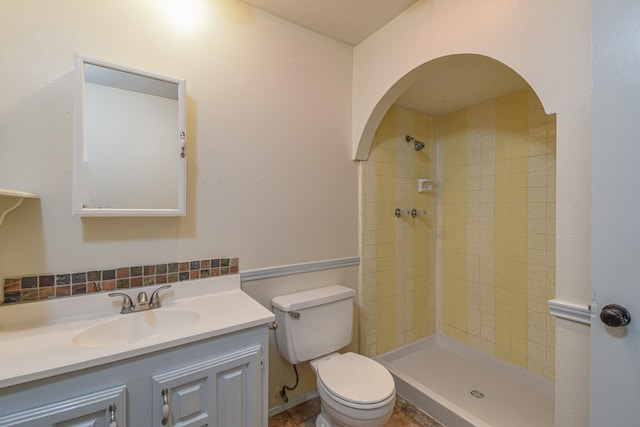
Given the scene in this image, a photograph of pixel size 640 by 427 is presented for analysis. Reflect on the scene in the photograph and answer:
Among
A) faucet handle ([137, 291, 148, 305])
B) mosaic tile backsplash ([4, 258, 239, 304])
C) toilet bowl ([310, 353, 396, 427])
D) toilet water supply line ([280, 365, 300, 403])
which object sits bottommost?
toilet water supply line ([280, 365, 300, 403])

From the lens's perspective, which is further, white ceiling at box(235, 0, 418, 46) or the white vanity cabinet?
white ceiling at box(235, 0, 418, 46)

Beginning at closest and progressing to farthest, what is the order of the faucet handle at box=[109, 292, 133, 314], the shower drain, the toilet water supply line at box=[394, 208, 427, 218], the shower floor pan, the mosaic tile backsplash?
1. the mosaic tile backsplash
2. the faucet handle at box=[109, 292, 133, 314]
3. the shower floor pan
4. the shower drain
5. the toilet water supply line at box=[394, 208, 427, 218]

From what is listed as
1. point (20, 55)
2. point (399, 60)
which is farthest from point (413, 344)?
point (20, 55)

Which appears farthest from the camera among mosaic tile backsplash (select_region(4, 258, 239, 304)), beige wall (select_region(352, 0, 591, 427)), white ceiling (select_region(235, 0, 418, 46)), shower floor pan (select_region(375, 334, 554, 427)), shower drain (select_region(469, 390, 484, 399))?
shower drain (select_region(469, 390, 484, 399))

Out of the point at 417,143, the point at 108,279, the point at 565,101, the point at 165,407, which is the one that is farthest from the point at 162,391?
the point at 417,143

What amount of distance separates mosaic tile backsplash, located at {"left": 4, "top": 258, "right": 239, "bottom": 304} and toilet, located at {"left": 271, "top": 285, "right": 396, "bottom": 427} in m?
0.42

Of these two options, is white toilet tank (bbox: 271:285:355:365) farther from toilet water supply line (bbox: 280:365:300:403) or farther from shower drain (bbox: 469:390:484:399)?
shower drain (bbox: 469:390:484:399)

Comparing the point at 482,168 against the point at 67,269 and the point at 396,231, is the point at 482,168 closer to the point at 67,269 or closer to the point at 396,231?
the point at 396,231

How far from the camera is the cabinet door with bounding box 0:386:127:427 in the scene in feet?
2.51

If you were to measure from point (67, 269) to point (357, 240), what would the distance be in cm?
160

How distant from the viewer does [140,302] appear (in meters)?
1.22

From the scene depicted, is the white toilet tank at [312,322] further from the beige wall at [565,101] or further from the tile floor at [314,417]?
the beige wall at [565,101]

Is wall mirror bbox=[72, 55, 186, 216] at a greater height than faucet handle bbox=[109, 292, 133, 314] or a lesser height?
greater

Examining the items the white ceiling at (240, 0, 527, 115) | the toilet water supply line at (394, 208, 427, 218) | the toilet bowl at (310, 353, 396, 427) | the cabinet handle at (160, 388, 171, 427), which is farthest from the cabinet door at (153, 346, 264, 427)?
the white ceiling at (240, 0, 527, 115)
